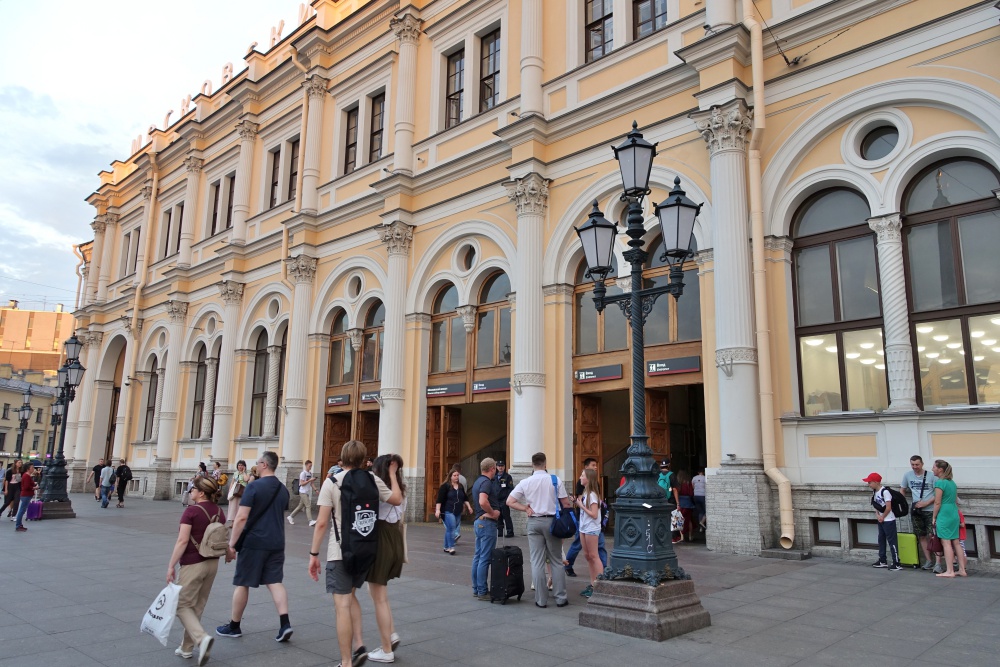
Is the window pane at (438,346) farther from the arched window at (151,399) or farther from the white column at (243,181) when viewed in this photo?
the arched window at (151,399)

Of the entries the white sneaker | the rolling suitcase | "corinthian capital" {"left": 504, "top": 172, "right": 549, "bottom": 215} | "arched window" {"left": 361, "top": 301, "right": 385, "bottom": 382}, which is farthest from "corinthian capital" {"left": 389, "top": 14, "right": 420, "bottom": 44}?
the white sneaker

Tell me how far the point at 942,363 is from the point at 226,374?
76.9 ft

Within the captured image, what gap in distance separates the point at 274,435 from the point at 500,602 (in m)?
17.9

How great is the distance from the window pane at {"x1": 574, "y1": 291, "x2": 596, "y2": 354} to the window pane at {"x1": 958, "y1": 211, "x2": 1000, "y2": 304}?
24.3 ft

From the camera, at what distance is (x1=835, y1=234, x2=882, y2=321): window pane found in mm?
12844

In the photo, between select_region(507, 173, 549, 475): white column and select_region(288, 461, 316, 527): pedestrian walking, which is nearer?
select_region(507, 173, 549, 475): white column

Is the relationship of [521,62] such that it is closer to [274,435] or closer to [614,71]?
[614,71]

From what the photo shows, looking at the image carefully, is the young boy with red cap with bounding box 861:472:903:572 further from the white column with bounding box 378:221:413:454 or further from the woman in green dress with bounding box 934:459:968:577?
the white column with bounding box 378:221:413:454

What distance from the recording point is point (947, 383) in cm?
1177

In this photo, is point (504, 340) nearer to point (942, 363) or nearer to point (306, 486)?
point (306, 486)

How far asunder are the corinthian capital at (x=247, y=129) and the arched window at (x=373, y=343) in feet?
35.5

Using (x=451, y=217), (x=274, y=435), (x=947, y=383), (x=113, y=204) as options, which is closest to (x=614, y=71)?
(x=451, y=217)

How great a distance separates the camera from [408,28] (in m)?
22.0

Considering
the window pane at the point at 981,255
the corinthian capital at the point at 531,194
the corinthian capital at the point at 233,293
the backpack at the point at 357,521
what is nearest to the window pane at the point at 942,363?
the window pane at the point at 981,255
